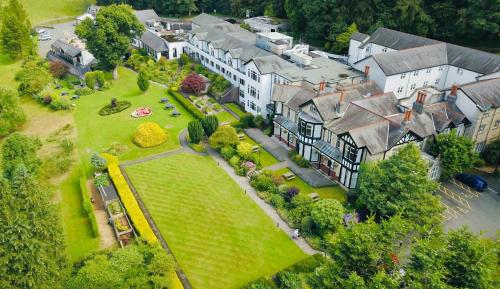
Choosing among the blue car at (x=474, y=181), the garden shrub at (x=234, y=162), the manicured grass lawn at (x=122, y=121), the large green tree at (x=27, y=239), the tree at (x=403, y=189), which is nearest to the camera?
the large green tree at (x=27, y=239)

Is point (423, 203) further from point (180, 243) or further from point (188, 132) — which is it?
point (188, 132)

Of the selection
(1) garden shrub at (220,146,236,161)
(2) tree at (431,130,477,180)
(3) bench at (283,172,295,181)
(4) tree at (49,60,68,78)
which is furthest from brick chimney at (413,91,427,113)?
(4) tree at (49,60,68,78)

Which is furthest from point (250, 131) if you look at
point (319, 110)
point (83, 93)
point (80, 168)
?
point (83, 93)

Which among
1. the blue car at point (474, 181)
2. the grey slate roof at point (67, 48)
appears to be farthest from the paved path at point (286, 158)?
the grey slate roof at point (67, 48)

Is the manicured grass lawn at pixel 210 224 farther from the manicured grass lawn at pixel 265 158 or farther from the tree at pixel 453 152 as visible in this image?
the tree at pixel 453 152

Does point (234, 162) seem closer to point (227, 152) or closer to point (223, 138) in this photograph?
point (227, 152)

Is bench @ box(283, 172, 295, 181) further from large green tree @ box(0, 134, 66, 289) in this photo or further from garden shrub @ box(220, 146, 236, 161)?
large green tree @ box(0, 134, 66, 289)
